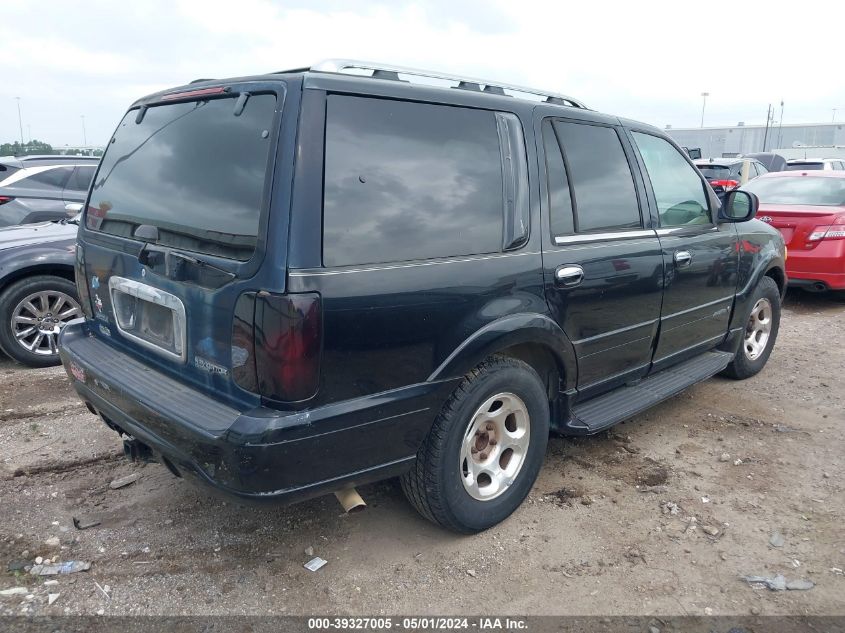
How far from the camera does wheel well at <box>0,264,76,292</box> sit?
4.98 m

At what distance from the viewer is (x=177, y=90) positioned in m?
2.93

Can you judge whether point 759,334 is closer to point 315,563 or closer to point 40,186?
point 315,563

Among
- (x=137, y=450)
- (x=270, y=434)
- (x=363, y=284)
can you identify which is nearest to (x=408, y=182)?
(x=363, y=284)

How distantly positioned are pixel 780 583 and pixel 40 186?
26.4ft

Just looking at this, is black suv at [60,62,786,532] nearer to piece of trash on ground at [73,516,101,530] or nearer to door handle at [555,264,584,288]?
door handle at [555,264,584,288]

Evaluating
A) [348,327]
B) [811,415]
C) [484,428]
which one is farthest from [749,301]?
[348,327]

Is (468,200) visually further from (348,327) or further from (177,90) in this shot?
(177,90)

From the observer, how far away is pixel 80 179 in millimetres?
7875

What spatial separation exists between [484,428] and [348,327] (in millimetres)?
1011

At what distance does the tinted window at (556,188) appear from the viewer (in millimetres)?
3119

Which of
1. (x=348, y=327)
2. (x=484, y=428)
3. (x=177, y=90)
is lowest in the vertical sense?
(x=484, y=428)

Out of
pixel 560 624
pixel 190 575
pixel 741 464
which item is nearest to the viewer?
pixel 560 624

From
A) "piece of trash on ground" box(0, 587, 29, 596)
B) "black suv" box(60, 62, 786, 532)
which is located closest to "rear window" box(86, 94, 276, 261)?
"black suv" box(60, 62, 786, 532)

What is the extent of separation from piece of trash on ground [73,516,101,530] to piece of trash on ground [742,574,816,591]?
2.92 m
